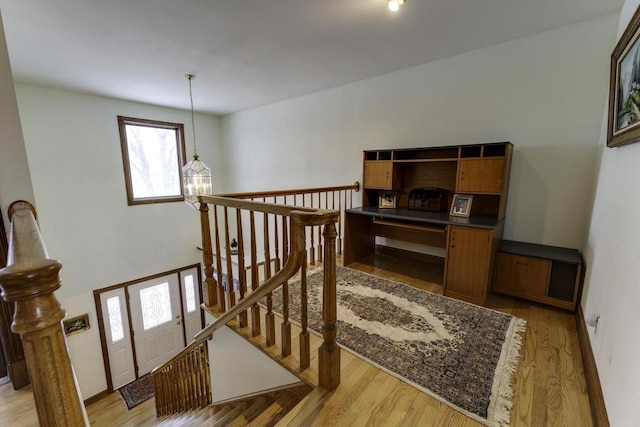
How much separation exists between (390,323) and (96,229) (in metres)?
4.81

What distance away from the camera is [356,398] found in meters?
1.50

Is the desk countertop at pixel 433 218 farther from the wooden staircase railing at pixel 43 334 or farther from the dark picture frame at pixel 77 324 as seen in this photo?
the dark picture frame at pixel 77 324

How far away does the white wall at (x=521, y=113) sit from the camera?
7.88ft

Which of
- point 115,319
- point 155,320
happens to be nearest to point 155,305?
point 155,320

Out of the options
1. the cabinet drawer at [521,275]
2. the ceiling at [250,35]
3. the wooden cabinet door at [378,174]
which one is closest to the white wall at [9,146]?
the ceiling at [250,35]

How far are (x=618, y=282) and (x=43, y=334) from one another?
2.25 metres

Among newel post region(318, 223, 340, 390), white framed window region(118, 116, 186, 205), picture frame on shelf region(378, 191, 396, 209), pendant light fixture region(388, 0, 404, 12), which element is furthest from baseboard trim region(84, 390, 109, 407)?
pendant light fixture region(388, 0, 404, 12)

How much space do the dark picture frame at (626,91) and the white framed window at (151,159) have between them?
5.90m

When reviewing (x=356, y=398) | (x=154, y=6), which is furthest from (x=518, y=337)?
(x=154, y=6)

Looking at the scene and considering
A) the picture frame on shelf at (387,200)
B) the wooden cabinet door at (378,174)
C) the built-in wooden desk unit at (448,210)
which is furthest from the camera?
the picture frame on shelf at (387,200)

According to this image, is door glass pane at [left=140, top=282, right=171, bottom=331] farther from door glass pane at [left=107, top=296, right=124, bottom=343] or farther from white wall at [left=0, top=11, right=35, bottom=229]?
white wall at [left=0, top=11, right=35, bottom=229]

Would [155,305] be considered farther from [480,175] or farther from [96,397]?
[480,175]

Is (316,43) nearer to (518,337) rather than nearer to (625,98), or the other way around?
(625,98)

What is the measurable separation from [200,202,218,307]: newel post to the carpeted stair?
0.89m
